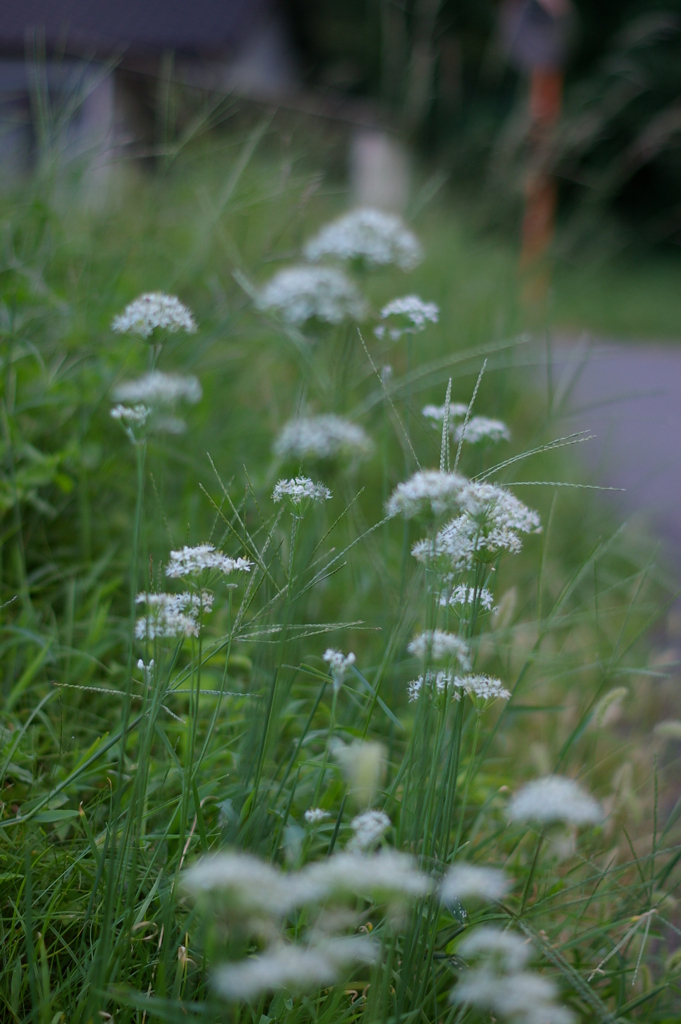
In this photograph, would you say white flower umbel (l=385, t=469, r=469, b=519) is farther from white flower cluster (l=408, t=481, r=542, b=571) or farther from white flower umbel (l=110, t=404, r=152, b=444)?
white flower umbel (l=110, t=404, r=152, b=444)

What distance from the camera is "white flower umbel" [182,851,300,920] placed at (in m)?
0.54

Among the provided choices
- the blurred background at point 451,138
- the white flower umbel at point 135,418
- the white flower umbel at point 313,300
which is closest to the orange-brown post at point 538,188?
the blurred background at point 451,138

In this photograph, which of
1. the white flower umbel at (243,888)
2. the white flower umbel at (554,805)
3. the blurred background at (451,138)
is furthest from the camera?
the blurred background at (451,138)

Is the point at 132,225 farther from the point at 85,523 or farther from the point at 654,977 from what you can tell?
the point at 654,977

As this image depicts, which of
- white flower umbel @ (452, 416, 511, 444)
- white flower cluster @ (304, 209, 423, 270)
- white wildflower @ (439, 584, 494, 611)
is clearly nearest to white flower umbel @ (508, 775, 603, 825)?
white wildflower @ (439, 584, 494, 611)

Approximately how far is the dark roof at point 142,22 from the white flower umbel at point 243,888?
11064 millimetres

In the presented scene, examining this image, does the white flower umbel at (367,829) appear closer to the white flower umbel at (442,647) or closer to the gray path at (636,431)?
the white flower umbel at (442,647)

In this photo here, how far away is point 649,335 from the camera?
929 centimetres

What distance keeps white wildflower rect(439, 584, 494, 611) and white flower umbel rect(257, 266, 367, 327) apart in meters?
0.75

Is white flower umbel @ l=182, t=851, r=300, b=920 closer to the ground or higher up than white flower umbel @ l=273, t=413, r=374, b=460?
closer to the ground

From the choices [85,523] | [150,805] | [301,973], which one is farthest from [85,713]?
[301,973]

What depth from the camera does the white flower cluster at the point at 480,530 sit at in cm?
87

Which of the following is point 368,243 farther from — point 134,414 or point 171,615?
point 171,615

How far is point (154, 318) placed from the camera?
3.63ft
